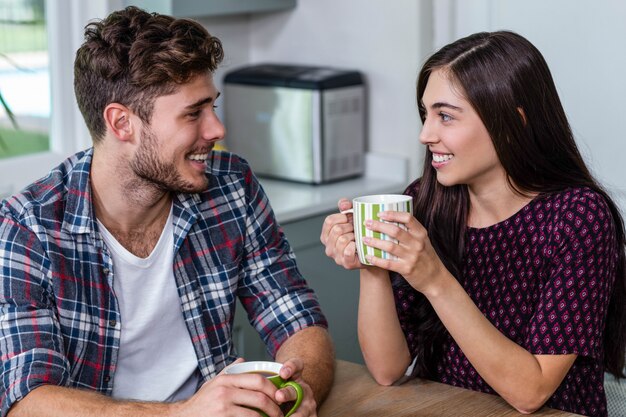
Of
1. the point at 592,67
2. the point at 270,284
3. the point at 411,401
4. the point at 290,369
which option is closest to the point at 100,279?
the point at 270,284

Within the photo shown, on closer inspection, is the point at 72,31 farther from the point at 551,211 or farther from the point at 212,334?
the point at 551,211

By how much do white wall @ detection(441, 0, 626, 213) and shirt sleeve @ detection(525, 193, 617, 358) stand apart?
1197mm

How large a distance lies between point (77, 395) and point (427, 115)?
741mm

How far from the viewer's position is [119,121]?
1669 millimetres

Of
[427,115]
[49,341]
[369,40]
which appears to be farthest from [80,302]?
[369,40]

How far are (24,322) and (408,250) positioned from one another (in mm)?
587

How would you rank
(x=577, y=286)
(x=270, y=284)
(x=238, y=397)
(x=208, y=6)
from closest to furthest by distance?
(x=238, y=397) < (x=577, y=286) < (x=270, y=284) < (x=208, y=6)

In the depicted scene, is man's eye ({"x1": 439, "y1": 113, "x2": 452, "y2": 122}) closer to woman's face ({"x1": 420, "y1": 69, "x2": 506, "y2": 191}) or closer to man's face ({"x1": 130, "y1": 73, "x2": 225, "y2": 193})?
woman's face ({"x1": 420, "y1": 69, "x2": 506, "y2": 191})

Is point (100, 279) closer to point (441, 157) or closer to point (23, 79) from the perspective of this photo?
point (441, 157)

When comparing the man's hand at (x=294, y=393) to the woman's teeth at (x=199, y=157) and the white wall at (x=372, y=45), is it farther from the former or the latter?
the white wall at (x=372, y=45)

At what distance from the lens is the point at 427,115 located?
168cm

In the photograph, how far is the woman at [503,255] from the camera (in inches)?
58.7

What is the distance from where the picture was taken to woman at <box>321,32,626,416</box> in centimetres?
149

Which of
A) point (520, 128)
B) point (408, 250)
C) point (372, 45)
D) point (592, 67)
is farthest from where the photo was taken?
point (372, 45)
